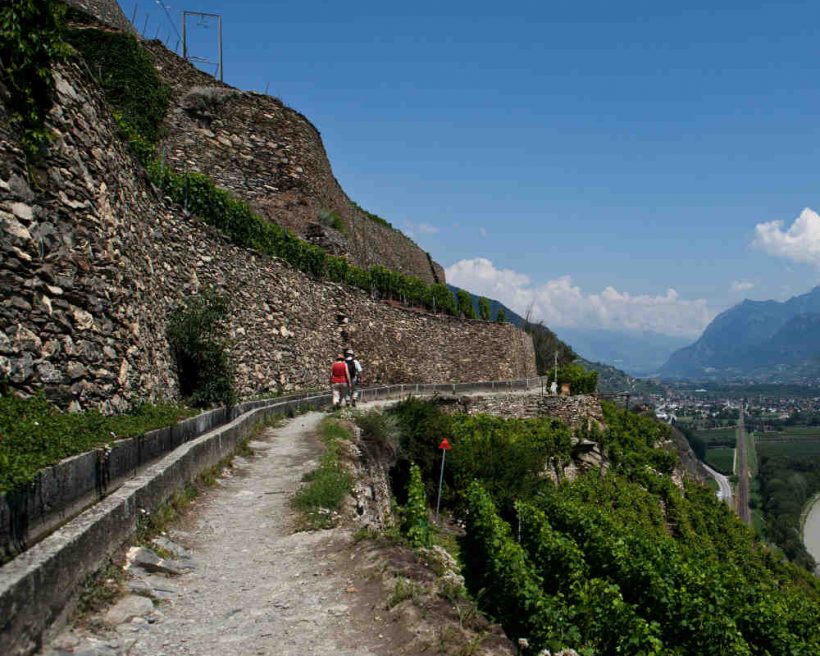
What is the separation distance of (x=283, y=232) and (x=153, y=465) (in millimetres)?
18126

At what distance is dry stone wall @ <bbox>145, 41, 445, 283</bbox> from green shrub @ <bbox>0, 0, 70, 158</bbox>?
21.3 meters

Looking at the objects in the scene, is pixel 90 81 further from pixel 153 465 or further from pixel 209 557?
pixel 209 557

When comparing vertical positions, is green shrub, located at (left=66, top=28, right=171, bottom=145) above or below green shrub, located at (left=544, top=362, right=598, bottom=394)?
above

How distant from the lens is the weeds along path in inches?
177

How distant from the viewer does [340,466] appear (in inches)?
417

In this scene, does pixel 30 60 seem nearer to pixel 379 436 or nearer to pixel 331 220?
pixel 379 436

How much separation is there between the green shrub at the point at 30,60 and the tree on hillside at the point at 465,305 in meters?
38.0

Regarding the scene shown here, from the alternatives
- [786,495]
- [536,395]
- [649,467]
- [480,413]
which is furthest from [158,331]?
[786,495]

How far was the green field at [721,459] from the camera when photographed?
11916 centimetres

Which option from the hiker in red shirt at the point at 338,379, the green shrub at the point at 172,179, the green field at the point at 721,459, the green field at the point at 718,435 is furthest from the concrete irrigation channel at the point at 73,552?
the green field at the point at 718,435

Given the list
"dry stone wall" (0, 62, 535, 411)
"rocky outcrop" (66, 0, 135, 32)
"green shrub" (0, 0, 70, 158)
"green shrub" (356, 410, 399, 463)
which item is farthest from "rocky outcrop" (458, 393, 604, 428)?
"green shrub" (0, 0, 70, 158)

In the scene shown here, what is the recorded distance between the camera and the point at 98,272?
8930 millimetres

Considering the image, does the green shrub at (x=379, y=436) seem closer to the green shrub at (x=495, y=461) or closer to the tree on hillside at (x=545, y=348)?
the green shrub at (x=495, y=461)

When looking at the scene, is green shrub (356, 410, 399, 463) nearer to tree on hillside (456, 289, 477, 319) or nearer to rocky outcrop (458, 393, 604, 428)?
rocky outcrop (458, 393, 604, 428)
